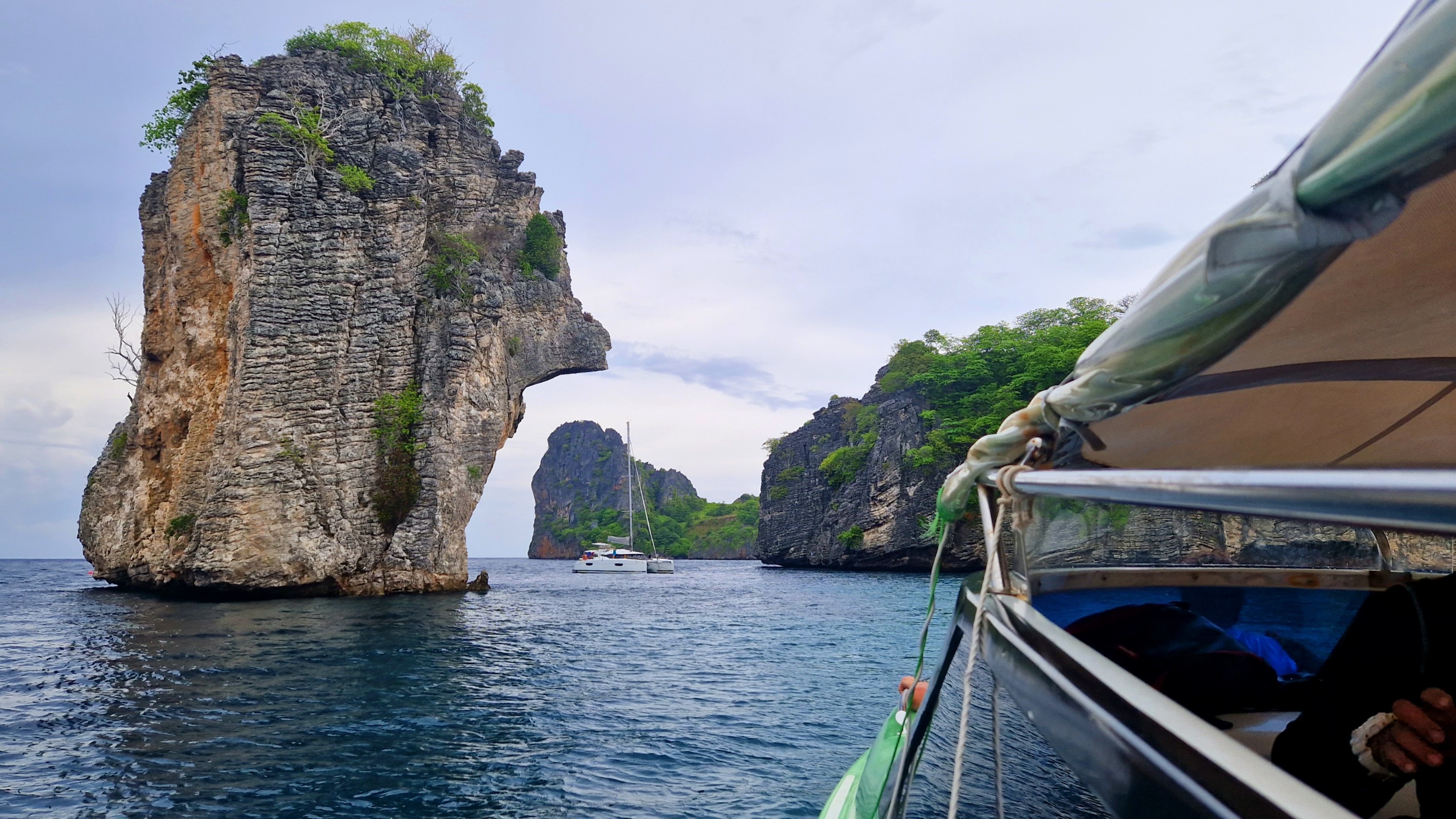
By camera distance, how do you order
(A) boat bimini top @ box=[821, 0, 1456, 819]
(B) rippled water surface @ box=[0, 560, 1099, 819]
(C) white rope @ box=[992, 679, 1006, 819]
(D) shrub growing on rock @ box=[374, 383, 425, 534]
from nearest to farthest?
(A) boat bimini top @ box=[821, 0, 1456, 819], (C) white rope @ box=[992, 679, 1006, 819], (B) rippled water surface @ box=[0, 560, 1099, 819], (D) shrub growing on rock @ box=[374, 383, 425, 534]

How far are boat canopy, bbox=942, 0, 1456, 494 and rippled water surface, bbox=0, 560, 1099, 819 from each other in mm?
852

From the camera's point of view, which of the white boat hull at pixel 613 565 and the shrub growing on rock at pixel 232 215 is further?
the white boat hull at pixel 613 565

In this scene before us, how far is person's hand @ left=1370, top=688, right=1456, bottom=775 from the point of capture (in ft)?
3.57

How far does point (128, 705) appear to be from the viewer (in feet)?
25.9

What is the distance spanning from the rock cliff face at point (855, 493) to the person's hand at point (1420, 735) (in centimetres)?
2833

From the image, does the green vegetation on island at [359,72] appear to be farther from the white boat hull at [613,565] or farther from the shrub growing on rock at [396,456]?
the white boat hull at [613,565]

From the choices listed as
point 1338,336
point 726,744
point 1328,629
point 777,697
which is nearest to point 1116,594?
point 1328,629

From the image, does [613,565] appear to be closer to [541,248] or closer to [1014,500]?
[541,248]

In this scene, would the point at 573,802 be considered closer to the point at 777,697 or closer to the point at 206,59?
the point at 777,697

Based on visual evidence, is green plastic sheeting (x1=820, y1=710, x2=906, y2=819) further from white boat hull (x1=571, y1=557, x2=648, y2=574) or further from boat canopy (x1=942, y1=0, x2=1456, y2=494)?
white boat hull (x1=571, y1=557, x2=648, y2=574)

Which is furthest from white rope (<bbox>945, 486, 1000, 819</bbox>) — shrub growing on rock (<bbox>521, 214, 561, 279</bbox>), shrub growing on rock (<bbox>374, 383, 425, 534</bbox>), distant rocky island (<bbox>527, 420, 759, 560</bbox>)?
distant rocky island (<bbox>527, 420, 759, 560</bbox>)

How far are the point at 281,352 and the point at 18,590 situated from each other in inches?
574

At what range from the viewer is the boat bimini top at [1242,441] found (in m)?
0.90

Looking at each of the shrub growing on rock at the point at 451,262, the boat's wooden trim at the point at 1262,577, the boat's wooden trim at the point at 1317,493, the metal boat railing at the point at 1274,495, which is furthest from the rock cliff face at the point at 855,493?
the boat's wooden trim at the point at 1317,493
